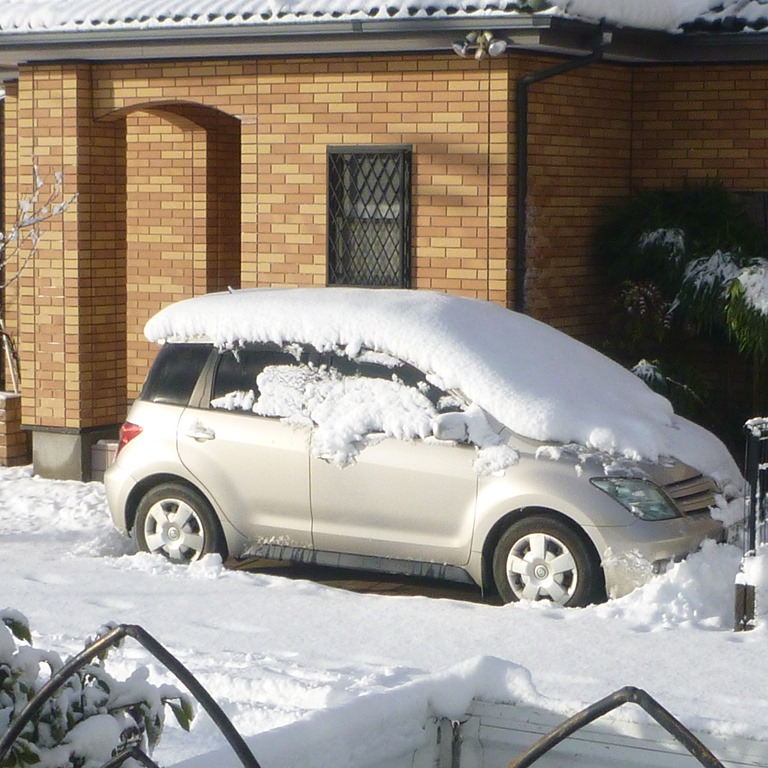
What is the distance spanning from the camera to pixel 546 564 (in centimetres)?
909

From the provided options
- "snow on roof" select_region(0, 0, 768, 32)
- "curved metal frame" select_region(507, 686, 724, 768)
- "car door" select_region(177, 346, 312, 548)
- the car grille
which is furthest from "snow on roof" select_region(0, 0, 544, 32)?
"curved metal frame" select_region(507, 686, 724, 768)

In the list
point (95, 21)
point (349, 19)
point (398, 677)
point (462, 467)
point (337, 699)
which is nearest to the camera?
point (337, 699)

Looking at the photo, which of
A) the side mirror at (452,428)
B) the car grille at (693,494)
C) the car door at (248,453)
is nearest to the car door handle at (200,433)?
the car door at (248,453)

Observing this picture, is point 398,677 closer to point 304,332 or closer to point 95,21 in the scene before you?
point 304,332

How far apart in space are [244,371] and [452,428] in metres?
1.48

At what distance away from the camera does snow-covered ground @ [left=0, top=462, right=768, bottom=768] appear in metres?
7.45

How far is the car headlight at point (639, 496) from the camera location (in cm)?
895

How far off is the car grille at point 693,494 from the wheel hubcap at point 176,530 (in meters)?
2.89

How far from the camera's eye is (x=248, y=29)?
484 inches

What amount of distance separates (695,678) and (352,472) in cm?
257

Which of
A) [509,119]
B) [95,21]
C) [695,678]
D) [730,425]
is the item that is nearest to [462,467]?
[695,678]

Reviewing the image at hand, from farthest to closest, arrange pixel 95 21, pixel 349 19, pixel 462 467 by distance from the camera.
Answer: pixel 95 21 < pixel 349 19 < pixel 462 467

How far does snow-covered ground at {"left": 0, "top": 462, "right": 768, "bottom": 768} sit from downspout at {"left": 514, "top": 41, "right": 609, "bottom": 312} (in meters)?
3.39

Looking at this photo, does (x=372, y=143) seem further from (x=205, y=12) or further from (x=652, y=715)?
(x=652, y=715)
